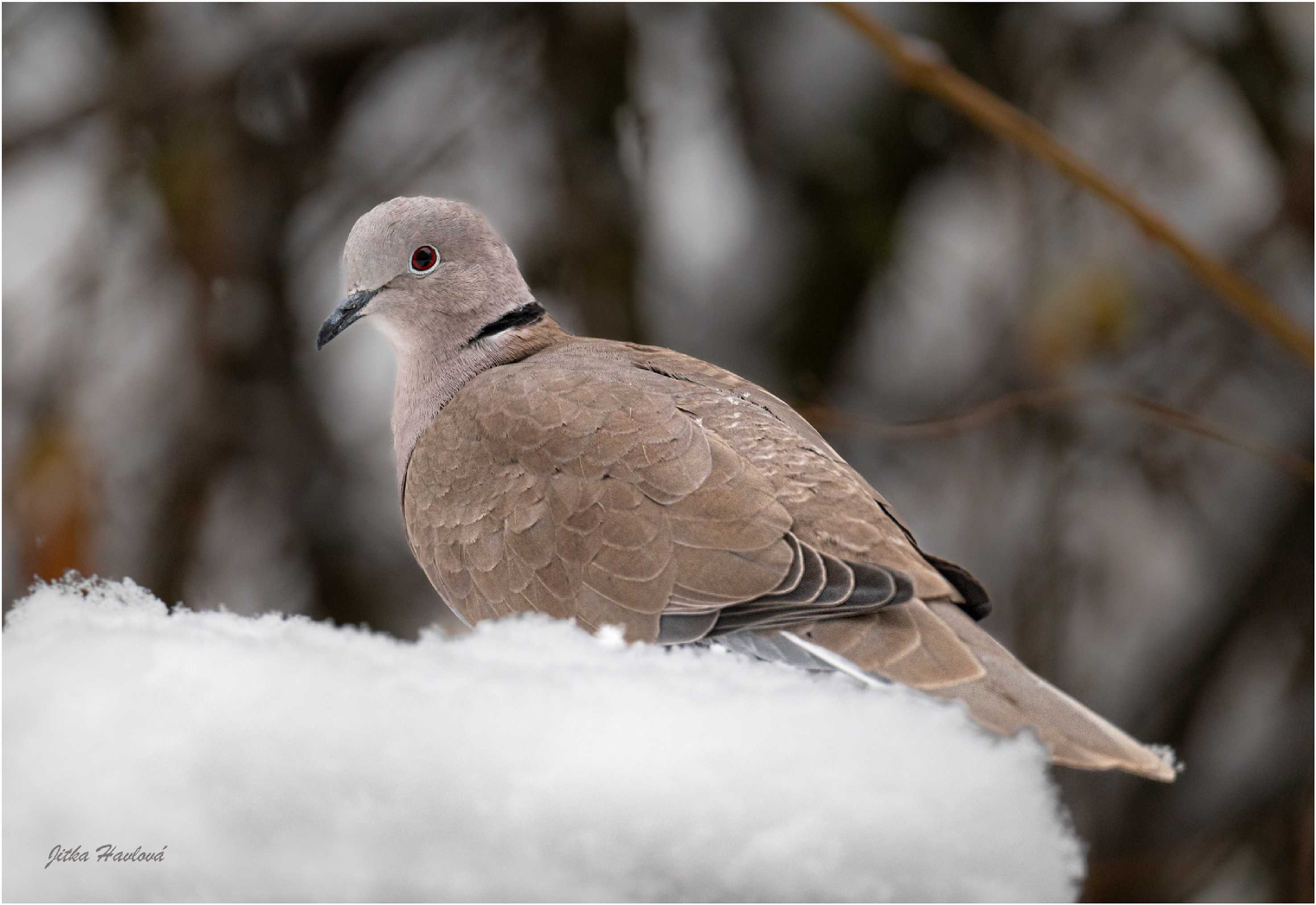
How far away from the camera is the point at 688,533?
1602 mm

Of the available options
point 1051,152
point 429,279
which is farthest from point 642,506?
point 1051,152

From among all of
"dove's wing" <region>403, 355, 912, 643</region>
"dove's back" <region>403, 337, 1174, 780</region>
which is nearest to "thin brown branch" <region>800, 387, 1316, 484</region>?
"dove's back" <region>403, 337, 1174, 780</region>

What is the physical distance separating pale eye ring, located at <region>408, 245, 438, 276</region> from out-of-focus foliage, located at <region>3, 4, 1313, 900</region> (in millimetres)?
1588

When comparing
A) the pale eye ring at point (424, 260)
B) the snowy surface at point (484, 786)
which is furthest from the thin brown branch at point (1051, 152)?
the snowy surface at point (484, 786)

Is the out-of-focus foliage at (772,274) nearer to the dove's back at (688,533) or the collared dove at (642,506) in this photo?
the collared dove at (642,506)

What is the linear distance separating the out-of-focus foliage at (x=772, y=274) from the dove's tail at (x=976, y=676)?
2.23 meters

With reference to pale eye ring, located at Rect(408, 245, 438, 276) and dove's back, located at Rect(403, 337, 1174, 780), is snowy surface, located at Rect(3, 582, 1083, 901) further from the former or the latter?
pale eye ring, located at Rect(408, 245, 438, 276)

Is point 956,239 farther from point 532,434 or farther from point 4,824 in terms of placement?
point 4,824

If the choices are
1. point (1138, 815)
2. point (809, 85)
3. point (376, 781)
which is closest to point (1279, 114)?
point (809, 85)

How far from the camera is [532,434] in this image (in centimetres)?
176

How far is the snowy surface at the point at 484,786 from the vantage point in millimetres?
1118

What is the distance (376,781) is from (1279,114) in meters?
3.50

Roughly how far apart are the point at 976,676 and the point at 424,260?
1.09 metres

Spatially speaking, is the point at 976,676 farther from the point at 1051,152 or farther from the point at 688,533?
the point at 1051,152
